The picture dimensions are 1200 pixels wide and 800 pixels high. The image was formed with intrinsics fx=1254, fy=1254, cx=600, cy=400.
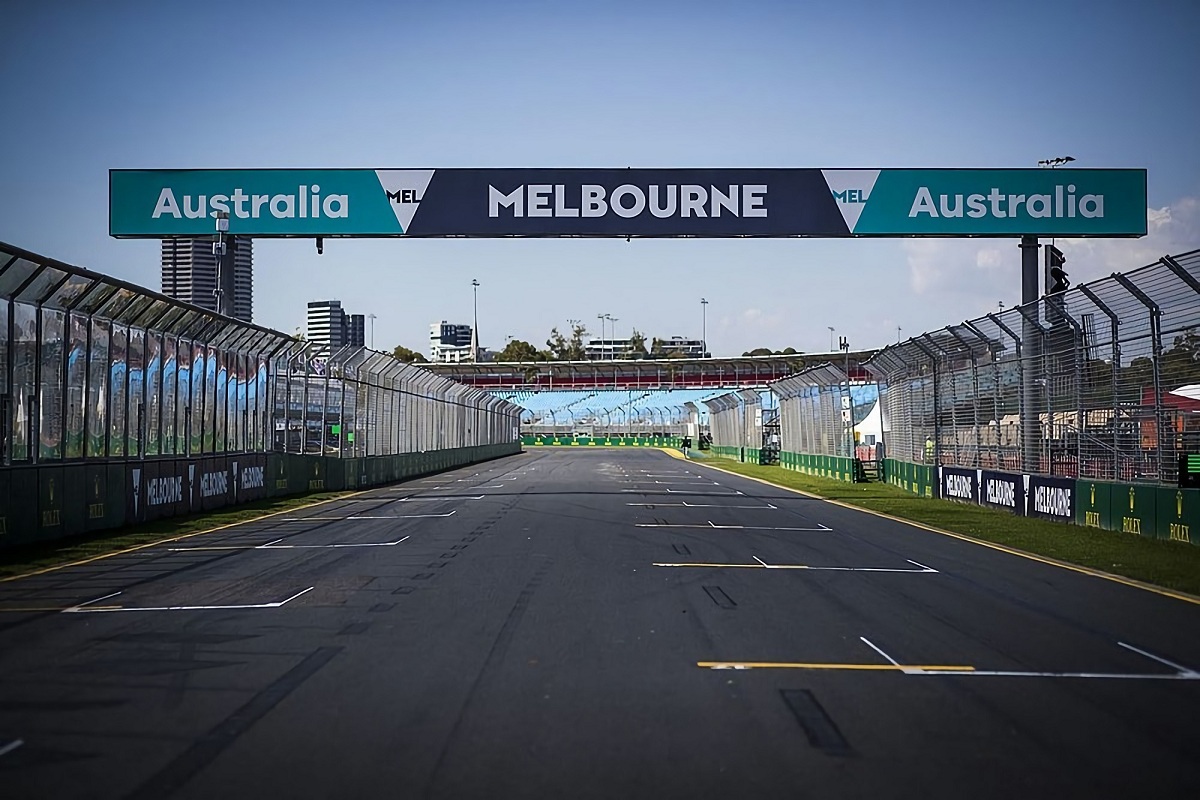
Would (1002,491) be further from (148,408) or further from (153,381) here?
(153,381)

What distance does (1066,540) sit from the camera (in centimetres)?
1930

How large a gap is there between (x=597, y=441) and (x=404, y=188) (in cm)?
9936

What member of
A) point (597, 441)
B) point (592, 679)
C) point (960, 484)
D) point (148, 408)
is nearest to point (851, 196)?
point (960, 484)

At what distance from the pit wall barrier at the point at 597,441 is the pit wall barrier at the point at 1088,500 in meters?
87.2

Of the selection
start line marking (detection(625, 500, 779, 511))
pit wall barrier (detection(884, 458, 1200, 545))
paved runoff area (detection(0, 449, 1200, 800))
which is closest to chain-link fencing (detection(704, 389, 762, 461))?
pit wall barrier (detection(884, 458, 1200, 545))

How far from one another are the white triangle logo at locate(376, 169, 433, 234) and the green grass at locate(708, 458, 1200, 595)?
483 inches

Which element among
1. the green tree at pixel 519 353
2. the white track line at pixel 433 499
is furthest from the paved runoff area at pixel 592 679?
the green tree at pixel 519 353

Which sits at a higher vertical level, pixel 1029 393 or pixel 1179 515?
pixel 1029 393

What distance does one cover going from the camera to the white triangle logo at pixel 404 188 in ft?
92.1

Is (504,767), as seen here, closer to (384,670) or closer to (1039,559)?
(384,670)

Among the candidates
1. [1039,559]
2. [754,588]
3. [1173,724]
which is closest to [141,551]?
[754,588]

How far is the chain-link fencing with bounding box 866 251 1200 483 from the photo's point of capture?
61.8 ft

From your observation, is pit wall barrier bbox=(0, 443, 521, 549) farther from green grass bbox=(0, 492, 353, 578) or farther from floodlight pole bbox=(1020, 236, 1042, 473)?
floodlight pole bbox=(1020, 236, 1042, 473)

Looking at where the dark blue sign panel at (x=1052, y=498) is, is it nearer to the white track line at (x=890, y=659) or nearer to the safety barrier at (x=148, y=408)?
the white track line at (x=890, y=659)
